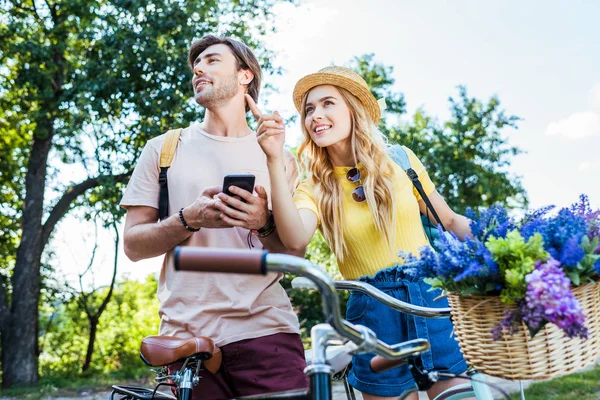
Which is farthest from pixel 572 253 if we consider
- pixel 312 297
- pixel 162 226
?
pixel 312 297

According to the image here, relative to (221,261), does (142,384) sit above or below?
below

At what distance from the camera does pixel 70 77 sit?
12227mm

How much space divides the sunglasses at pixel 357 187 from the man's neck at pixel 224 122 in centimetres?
63

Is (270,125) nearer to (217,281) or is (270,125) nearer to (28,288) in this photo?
(217,281)

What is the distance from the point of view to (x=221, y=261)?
4.28 ft

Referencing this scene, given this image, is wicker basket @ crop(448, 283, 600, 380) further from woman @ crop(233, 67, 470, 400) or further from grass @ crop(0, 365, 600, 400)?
grass @ crop(0, 365, 600, 400)

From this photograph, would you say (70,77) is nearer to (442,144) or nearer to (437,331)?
(442,144)

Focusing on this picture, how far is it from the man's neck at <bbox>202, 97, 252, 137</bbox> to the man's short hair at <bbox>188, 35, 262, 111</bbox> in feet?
0.77

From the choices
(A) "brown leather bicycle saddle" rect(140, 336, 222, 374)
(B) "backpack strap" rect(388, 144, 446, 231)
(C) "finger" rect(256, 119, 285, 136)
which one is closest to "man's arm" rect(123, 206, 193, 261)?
(A) "brown leather bicycle saddle" rect(140, 336, 222, 374)

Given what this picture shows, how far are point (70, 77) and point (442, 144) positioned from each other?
9.09 m

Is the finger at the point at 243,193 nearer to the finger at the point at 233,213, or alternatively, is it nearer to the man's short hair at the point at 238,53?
the finger at the point at 233,213

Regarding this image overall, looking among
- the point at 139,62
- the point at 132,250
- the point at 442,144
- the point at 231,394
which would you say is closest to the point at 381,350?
the point at 231,394

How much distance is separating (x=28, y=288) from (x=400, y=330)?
433 inches

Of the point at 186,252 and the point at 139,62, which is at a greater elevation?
the point at 139,62
